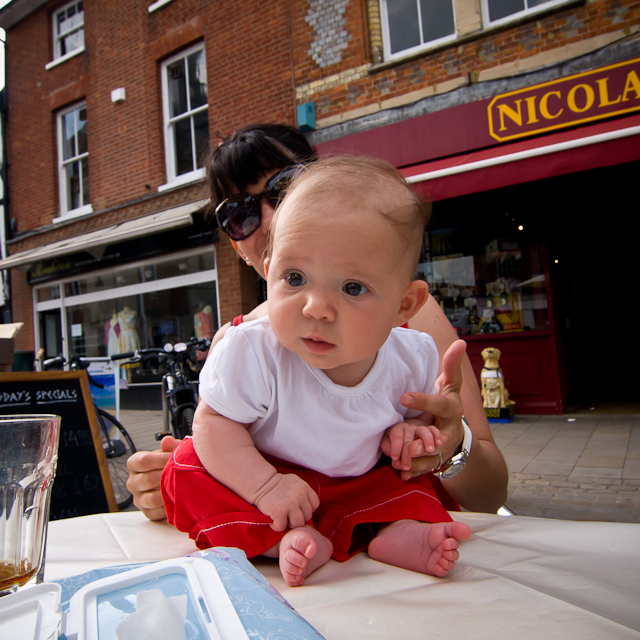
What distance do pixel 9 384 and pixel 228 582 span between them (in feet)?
7.47

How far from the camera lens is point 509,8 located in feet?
18.1

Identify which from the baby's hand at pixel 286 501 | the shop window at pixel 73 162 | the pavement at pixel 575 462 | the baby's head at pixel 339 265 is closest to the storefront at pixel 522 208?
the pavement at pixel 575 462

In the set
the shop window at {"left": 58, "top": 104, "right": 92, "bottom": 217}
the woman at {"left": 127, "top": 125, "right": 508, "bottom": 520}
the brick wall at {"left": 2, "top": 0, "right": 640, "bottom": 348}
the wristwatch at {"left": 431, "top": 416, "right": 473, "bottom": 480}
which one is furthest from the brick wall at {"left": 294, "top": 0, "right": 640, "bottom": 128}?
the wristwatch at {"left": 431, "top": 416, "right": 473, "bottom": 480}

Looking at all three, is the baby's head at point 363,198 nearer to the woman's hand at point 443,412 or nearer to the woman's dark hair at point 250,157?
the woman's hand at point 443,412

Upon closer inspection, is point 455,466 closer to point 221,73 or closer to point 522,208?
point 522,208

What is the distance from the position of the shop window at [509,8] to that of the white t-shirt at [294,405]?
6.01m

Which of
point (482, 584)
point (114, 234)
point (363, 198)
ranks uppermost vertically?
point (114, 234)

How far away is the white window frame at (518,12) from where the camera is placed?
518cm

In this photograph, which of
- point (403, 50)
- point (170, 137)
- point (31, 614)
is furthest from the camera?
point (170, 137)

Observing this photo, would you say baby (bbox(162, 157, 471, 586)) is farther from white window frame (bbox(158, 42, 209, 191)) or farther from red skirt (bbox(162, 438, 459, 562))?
white window frame (bbox(158, 42, 209, 191))

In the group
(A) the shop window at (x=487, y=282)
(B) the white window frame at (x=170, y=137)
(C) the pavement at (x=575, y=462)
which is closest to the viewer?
(C) the pavement at (x=575, y=462)

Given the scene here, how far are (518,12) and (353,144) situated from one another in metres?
2.32

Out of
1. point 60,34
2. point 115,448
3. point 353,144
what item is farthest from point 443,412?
point 60,34

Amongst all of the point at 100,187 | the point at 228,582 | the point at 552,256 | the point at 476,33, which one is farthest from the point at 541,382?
the point at 100,187
